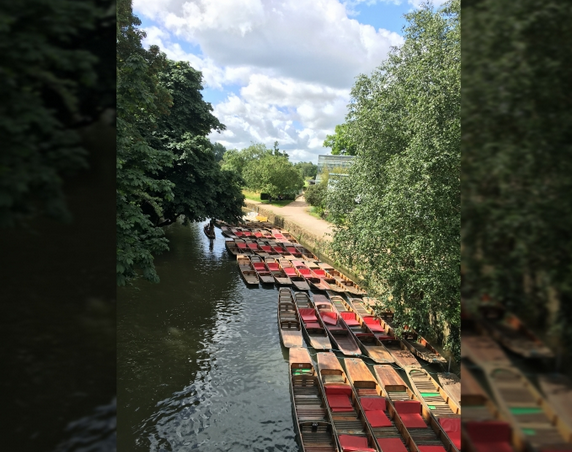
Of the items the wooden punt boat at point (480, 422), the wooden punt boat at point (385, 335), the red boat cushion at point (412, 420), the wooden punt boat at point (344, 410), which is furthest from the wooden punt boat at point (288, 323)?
the wooden punt boat at point (480, 422)

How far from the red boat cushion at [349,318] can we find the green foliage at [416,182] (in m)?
2.38

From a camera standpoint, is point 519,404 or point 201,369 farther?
point 201,369

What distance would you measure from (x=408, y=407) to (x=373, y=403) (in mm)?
679

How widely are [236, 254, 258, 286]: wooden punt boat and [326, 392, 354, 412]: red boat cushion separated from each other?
8.83m

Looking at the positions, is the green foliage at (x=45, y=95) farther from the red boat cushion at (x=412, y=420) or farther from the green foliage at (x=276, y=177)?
the green foliage at (x=276, y=177)

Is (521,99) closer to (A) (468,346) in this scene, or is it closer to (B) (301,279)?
(A) (468,346)

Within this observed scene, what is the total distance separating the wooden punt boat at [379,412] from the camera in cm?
769

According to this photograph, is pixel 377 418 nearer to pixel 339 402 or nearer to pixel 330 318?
pixel 339 402

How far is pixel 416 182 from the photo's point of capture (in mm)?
9727

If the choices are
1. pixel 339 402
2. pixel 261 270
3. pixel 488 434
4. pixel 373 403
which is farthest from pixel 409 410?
pixel 261 270

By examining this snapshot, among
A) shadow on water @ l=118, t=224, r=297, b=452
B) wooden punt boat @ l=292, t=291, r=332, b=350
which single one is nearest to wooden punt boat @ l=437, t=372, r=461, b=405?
wooden punt boat @ l=292, t=291, r=332, b=350

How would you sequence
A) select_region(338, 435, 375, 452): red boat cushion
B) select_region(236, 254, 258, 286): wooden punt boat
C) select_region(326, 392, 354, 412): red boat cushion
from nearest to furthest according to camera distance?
select_region(338, 435, 375, 452): red boat cushion
select_region(326, 392, 354, 412): red boat cushion
select_region(236, 254, 258, 286): wooden punt boat

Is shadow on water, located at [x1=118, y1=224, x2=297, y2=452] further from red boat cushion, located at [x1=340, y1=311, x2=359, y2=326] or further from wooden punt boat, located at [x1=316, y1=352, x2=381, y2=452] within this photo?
red boat cushion, located at [x1=340, y1=311, x2=359, y2=326]

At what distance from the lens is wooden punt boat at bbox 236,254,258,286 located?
1803cm
